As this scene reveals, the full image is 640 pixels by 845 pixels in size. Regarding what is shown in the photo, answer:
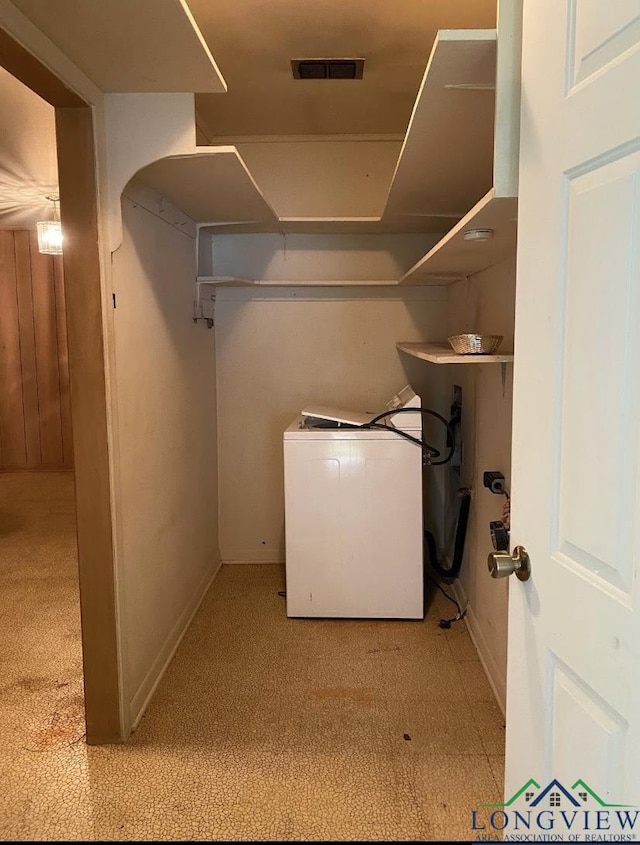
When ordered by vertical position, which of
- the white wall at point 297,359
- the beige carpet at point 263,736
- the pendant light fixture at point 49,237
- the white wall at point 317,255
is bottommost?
the beige carpet at point 263,736

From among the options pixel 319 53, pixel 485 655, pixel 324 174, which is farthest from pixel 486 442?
pixel 324 174

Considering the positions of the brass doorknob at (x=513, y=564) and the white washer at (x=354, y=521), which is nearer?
the brass doorknob at (x=513, y=564)

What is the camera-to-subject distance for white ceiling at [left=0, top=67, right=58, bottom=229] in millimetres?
2688

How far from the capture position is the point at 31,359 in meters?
6.13

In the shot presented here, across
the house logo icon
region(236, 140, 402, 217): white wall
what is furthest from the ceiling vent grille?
the house logo icon

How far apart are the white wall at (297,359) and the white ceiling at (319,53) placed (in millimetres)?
901

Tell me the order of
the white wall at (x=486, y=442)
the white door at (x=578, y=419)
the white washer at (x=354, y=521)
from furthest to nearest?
the white washer at (x=354, y=521)
the white wall at (x=486, y=442)
the white door at (x=578, y=419)

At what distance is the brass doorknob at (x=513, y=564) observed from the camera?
1170 mm

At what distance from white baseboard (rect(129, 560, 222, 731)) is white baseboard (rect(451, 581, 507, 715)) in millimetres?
1284

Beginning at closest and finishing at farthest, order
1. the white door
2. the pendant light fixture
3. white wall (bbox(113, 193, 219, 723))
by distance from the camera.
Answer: the white door → white wall (bbox(113, 193, 219, 723)) → the pendant light fixture

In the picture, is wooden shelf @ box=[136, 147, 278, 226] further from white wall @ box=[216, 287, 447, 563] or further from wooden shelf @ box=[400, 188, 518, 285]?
wooden shelf @ box=[400, 188, 518, 285]

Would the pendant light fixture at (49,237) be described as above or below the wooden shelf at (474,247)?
above

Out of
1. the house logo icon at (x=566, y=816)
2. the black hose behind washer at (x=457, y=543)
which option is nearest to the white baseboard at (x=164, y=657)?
the black hose behind washer at (x=457, y=543)

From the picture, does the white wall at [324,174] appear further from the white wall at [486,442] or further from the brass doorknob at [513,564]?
the brass doorknob at [513,564]
